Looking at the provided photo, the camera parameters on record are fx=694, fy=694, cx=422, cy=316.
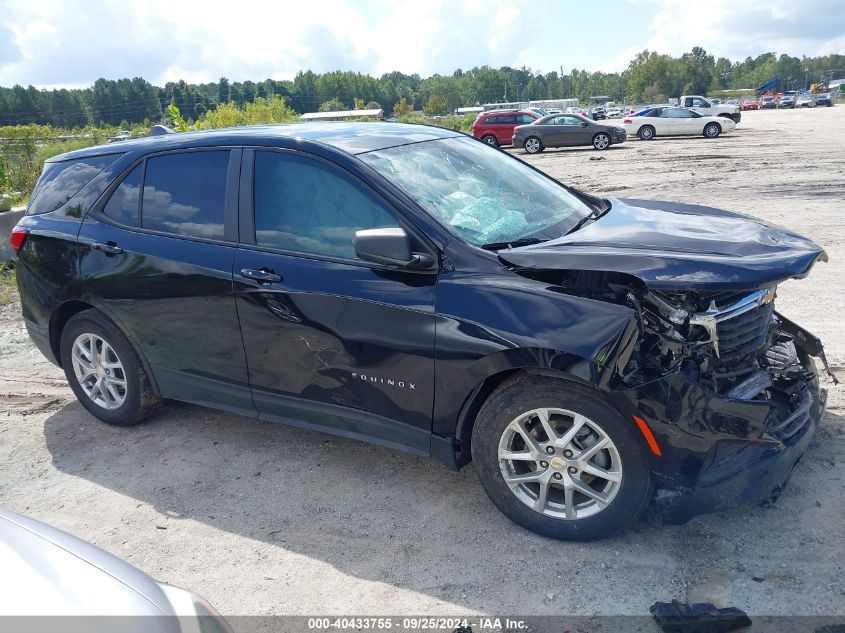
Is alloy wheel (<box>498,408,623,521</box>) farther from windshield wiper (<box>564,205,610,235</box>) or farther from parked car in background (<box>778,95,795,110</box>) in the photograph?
parked car in background (<box>778,95,795,110</box>)

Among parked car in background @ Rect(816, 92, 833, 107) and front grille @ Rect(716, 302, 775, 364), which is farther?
parked car in background @ Rect(816, 92, 833, 107)

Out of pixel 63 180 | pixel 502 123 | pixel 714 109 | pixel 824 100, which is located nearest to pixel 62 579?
pixel 63 180

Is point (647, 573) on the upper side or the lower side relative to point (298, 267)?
lower

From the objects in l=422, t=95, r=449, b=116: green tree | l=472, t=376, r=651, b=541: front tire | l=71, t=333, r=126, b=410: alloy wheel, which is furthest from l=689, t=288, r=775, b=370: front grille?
l=422, t=95, r=449, b=116: green tree

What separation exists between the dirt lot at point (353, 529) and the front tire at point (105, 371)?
0.17m

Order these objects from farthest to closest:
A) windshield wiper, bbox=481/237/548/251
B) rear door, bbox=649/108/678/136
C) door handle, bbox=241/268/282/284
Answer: rear door, bbox=649/108/678/136 → door handle, bbox=241/268/282/284 → windshield wiper, bbox=481/237/548/251

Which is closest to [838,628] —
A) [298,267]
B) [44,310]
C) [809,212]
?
[298,267]

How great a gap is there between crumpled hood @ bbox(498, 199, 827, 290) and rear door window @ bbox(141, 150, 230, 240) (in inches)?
69.4

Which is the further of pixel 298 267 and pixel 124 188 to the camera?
pixel 124 188

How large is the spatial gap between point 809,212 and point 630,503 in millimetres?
9554

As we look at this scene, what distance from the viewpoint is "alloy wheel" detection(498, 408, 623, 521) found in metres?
3.09

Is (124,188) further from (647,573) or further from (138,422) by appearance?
(647,573)

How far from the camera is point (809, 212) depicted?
35.4ft

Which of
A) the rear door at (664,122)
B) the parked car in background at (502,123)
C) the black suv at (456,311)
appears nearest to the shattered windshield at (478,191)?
the black suv at (456,311)
